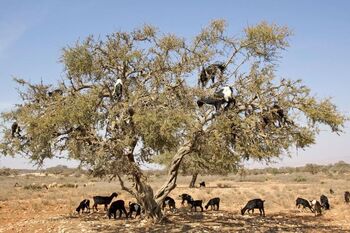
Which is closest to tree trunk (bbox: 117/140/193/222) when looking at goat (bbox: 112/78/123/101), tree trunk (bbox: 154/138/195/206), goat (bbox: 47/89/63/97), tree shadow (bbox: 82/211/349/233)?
tree trunk (bbox: 154/138/195/206)

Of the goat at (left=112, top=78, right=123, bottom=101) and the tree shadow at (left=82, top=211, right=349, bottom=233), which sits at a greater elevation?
the goat at (left=112, top=78, right=123, bottom=101)

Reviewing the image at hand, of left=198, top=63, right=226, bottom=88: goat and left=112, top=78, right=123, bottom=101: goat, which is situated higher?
left=198, top=63, right=226, bottom=88: goat

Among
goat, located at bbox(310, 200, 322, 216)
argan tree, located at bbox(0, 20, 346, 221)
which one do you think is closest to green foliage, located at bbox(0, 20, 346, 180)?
argan tree, located at bbox(0, 20, 346, 221)

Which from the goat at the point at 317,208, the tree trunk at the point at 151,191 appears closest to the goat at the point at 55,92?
the tree trunk at the point at 151,191

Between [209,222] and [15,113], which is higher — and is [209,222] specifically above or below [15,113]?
below

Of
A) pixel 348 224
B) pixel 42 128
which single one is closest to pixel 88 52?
pixel 42 128

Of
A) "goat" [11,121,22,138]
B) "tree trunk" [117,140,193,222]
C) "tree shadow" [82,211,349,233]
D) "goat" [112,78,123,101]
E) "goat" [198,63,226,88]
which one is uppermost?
"goat" [198,63,226,88]

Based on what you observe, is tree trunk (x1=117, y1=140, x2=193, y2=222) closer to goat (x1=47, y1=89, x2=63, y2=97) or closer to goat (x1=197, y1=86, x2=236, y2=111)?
goat (x1=197, y1=86, x2=236, y2=111)

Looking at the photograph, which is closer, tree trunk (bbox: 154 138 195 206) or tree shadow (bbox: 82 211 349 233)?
tree trunk (bbox: 154 138 195 206)

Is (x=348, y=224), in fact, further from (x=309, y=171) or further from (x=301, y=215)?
(x=309, y=171)

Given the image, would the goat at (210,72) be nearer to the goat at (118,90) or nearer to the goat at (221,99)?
the goat at (221,99)

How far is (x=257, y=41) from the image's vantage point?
1694 cm

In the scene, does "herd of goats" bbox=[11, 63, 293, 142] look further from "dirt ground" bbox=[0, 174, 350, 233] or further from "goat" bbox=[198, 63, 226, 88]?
"dirt ground" bbox=[0, 174, 350, 233]

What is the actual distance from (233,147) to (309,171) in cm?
6796
